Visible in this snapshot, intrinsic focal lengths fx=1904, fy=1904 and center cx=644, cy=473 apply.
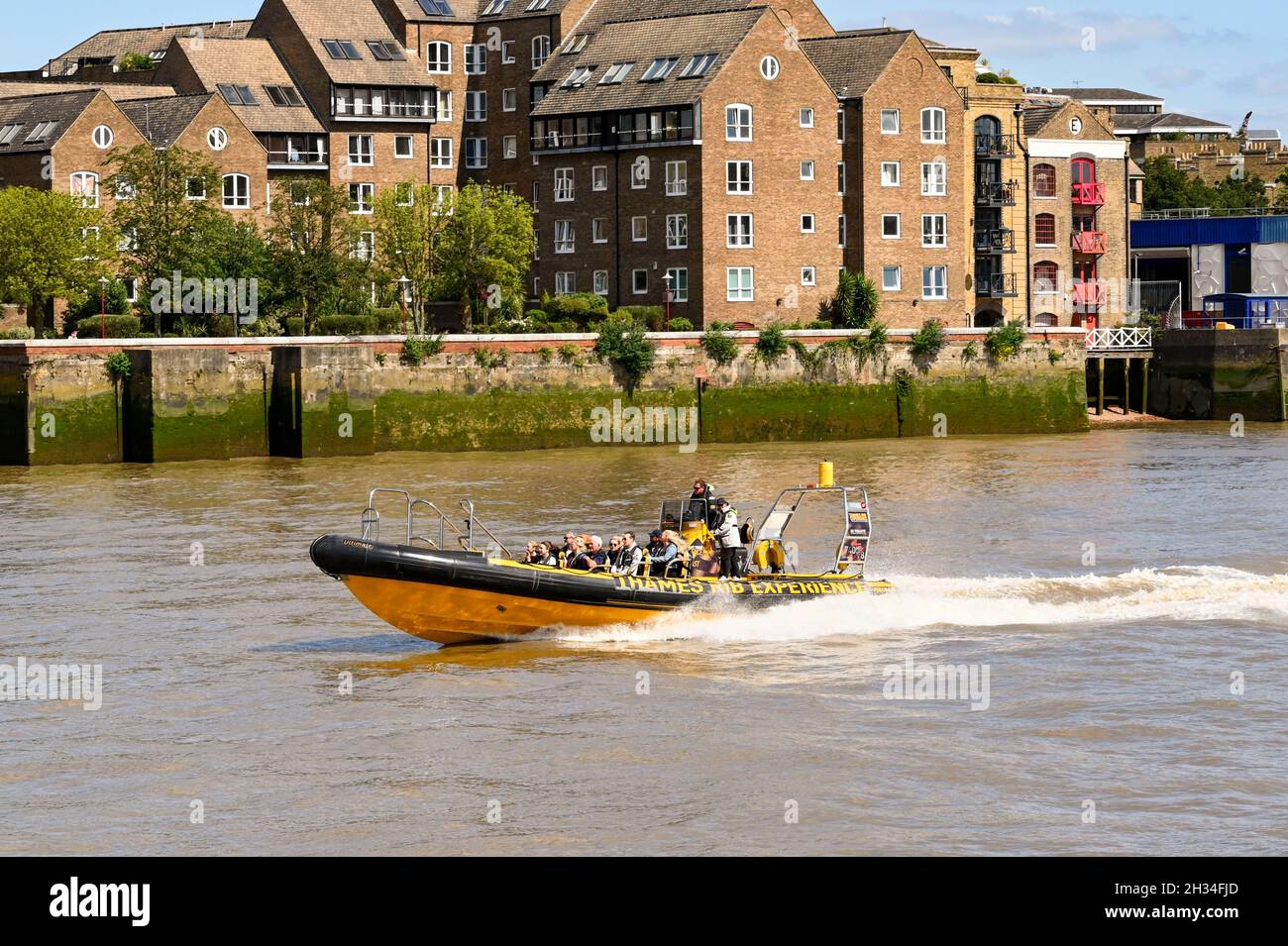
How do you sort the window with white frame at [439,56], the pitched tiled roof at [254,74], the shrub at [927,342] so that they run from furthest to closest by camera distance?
1. the window with white frame at [439,56]
2. the pitched tiled roof at [254,74]
3. the shrub at [927,342]

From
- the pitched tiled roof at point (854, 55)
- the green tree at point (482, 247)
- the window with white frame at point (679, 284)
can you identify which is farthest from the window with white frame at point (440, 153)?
the window with white frame at point (679, 284)

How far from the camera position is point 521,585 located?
26797mm

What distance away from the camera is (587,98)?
7794 centimetres

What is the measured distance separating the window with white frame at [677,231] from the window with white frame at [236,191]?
61.5 feet

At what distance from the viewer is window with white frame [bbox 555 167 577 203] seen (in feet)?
260

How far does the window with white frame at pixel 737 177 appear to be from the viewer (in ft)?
244

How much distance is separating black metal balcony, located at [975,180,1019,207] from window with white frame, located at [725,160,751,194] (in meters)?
15.8

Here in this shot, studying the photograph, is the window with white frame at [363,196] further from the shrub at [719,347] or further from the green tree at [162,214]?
the shrub at [719,347]

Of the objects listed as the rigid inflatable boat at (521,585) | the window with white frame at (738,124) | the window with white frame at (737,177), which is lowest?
the rigid inflatable boat at (521,585)

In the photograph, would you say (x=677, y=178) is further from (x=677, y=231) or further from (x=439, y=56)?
(x=439, y=56)

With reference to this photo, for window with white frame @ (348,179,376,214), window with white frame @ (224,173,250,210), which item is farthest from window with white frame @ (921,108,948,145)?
window with white frame @ (224,173,250,210)

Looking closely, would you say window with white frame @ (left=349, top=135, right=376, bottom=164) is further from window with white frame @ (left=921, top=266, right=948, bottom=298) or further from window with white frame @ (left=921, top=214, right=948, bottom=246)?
window with white frame @ (left=921, top=266, right=948, bottom=298)

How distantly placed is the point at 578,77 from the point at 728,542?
5338 centimetres

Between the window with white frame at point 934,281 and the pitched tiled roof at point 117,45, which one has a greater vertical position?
the pitched tiled roof at point 117,45
